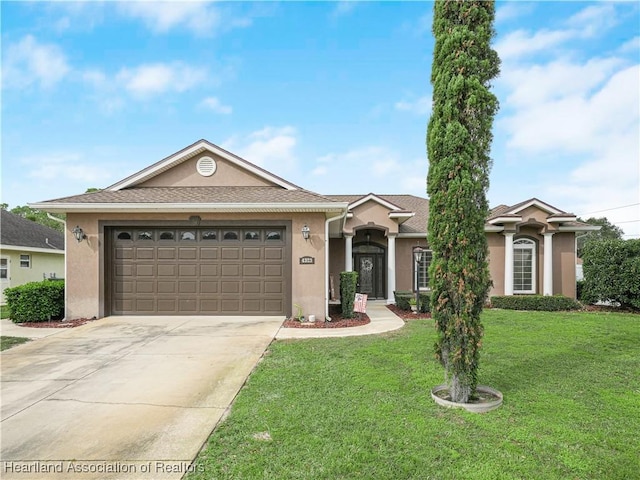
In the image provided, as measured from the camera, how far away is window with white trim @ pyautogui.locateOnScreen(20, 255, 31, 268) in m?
16.3

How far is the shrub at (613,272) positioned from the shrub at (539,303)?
0.94 metres

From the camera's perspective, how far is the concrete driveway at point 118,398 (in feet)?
9.53

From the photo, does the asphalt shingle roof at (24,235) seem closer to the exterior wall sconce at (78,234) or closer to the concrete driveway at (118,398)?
the exterior wall sconce at (78,234)

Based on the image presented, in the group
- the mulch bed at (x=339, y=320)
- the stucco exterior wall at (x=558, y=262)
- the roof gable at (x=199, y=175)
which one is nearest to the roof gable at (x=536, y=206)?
the stucco exterior wall at (x=558, y=262)

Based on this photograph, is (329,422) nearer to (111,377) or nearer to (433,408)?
(433,408)

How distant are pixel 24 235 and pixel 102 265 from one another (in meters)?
11.7

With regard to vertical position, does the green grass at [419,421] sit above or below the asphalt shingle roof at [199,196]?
below

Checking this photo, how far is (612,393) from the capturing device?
4359 millimetres

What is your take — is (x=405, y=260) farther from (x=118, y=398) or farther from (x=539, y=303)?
(x=118, y=398)

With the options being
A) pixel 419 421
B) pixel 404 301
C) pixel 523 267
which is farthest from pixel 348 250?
pixel 419 421

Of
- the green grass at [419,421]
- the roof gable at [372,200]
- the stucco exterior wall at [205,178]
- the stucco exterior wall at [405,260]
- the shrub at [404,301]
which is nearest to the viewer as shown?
the green grass at [419,421]

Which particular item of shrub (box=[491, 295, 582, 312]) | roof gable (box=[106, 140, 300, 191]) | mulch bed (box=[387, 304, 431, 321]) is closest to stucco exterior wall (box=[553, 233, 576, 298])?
shrub (box=[491, 295, 582, 312])

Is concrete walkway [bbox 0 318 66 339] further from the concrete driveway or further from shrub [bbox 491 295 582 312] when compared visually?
shrub [bbox 491 295 582 312]

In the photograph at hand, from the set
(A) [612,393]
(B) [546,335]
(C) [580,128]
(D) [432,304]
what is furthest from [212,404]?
(C) [580,128]
